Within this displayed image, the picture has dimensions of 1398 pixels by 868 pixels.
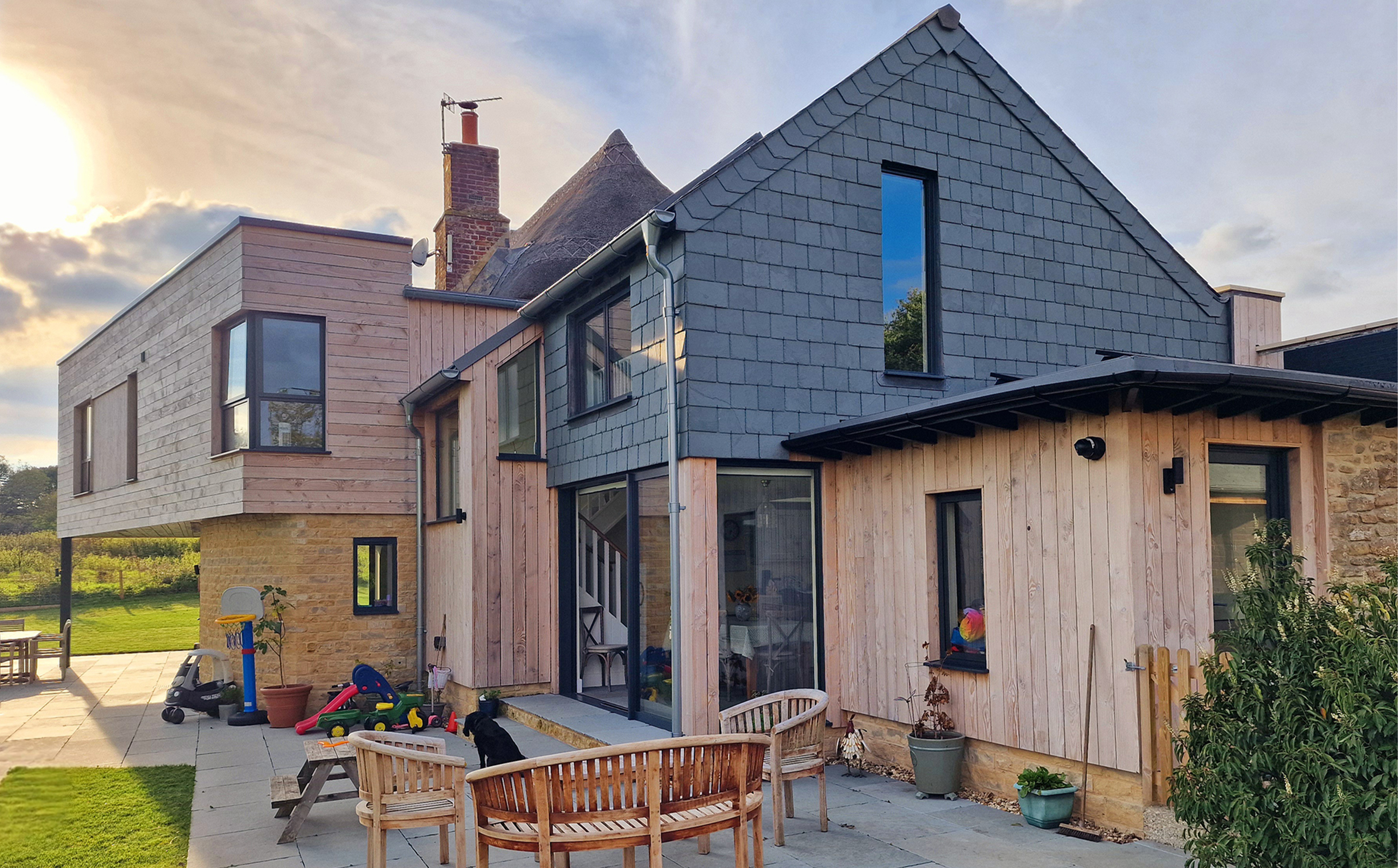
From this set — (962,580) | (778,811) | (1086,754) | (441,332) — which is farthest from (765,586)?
(441,332)

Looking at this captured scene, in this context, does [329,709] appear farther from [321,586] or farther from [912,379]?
[912,379]

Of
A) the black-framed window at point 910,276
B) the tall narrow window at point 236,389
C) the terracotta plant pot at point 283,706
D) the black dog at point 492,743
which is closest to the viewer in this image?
the black dog at point 492,743

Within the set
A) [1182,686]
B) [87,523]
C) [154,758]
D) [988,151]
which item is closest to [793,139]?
[988,151]

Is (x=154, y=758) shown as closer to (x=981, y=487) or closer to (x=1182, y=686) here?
(x=981, y=487)

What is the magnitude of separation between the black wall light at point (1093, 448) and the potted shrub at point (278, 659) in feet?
31.8

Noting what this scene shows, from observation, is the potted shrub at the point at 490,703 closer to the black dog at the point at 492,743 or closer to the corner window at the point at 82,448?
the black dog at the point at 492,743

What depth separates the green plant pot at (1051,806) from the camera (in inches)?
258

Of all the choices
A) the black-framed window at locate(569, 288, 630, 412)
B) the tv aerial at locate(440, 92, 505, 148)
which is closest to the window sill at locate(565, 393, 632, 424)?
the black-framed window at locate(569, 288, 630, 412)

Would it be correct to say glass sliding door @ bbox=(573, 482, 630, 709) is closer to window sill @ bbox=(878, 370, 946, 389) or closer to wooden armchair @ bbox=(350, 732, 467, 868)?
window sill @ bbox=(878, 370, 946, 389)

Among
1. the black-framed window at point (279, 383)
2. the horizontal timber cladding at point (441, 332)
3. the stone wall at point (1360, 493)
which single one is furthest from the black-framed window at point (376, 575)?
the stone wall at point (1360, 493)

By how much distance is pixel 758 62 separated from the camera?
38.3 feet

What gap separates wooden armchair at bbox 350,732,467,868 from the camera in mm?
5730

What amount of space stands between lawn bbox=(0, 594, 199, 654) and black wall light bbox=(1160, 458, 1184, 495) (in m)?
19.2

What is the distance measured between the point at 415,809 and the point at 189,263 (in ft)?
37.3
